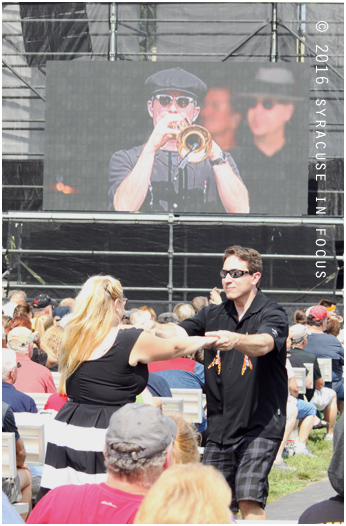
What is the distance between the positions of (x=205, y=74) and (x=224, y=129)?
1.19m

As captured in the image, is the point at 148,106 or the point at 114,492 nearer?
the point at 114,492

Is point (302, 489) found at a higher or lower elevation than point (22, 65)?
lower

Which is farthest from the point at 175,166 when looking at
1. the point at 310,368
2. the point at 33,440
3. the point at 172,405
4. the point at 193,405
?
the point at 33,440

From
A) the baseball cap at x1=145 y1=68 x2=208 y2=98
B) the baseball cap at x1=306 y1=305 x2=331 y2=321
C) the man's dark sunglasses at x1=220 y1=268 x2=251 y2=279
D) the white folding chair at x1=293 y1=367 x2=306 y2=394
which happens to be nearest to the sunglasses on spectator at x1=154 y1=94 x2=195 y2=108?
the baseball cap at x1=145 y1=68 x2=208 y2=98

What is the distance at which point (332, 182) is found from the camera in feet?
53.7

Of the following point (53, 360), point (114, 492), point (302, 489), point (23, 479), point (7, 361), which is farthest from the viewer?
point (53, 360)

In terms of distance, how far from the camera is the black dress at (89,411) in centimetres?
343

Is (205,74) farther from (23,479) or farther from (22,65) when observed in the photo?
(23,479)

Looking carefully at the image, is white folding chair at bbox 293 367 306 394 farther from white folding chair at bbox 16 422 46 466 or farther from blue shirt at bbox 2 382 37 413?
white folding chair at bbox 16 422 46 466

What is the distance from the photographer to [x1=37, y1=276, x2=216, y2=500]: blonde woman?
3.45 metres

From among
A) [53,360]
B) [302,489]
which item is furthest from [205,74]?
[302,489]

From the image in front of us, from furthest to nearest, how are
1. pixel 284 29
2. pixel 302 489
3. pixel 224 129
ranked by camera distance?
pixel 284 29 < pixel 224 129 < pixel 302 489

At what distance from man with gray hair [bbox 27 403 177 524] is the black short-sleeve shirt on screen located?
5.08 ft

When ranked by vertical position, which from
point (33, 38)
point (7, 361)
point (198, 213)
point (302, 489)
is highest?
point (33, 38)
